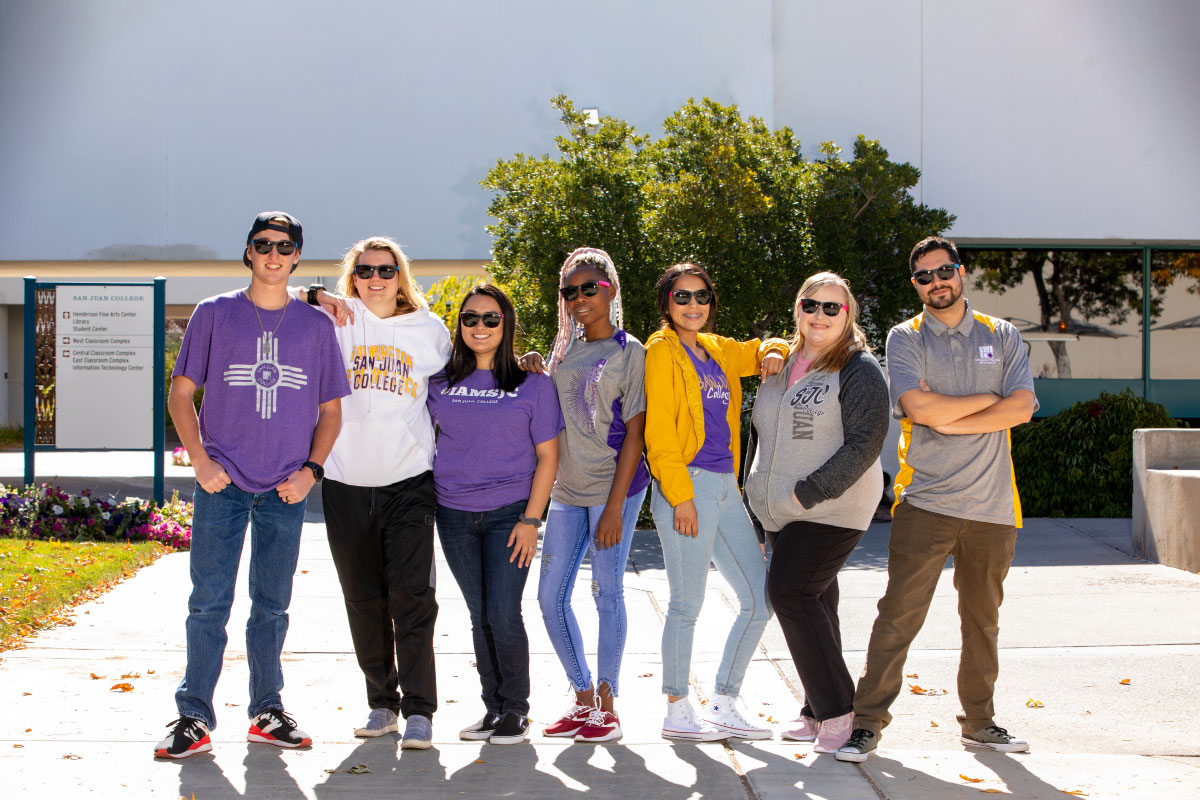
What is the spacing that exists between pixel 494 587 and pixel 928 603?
1.68 meters

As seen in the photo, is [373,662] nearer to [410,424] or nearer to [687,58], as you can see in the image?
[410,424]

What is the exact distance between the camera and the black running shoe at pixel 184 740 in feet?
12.8

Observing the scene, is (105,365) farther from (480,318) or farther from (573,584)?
(573,584)

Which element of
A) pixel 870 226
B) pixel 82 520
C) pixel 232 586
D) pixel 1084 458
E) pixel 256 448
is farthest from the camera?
pixel 870 226

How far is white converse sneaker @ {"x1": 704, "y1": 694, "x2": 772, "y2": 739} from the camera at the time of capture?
168 inches

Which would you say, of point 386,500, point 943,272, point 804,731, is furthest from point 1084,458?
point 386,500

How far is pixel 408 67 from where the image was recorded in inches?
563

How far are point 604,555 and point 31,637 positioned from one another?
333 centimetres

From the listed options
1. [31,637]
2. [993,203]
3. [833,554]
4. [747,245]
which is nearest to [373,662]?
[833,554]

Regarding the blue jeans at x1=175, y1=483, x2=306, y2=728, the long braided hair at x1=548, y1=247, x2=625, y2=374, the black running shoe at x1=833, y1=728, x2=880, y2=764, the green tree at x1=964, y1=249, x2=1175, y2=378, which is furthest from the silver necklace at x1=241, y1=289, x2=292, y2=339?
the green tree at x1=964, y1=249, x2=1175, y2=378

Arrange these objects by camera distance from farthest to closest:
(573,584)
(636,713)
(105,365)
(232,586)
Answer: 1. (105,365)
2. (636,713)
3. (573,584)
4. (232,586)

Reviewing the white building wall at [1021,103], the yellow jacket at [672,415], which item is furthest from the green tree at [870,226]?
the yellow jacket at [672,415]

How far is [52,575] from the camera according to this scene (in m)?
6.88

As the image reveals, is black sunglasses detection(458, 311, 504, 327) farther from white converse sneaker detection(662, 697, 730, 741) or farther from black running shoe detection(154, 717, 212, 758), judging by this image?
black running shoe detection(154, 717, 212, 758)
